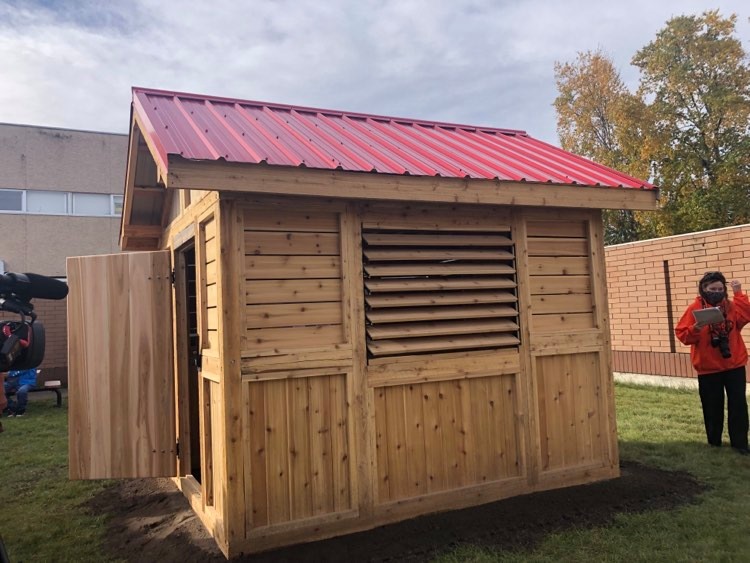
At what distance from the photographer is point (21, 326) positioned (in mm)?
3014

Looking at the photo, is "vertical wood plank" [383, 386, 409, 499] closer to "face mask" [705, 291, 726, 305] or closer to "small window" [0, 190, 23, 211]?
"face mask" [705, 291, 726, 305]

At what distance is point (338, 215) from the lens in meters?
4.13

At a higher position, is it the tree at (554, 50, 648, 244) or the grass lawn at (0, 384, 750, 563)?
the tree at (554, 50, 648, 244)

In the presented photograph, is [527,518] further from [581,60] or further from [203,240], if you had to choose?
[581,60]

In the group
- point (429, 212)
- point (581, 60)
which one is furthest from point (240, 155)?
point (581, 60)

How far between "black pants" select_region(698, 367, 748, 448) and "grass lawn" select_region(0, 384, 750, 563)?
19 cm

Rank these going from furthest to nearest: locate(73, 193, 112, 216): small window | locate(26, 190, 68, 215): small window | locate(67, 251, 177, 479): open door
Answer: locate(73, 193, 112, 216): small window, locate(26, 190, 68, 215): small window, locate(67, 251, 177, 479): open door

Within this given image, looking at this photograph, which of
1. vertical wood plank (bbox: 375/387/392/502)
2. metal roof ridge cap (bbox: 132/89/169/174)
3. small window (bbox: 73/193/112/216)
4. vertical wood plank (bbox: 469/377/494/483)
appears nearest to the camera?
metal roof ridge cap (bbox: 132/89/169/174)

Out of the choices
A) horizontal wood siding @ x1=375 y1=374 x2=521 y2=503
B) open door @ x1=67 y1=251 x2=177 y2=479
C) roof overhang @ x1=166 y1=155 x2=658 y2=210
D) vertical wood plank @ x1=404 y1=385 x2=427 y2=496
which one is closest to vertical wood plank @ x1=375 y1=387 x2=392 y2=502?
horizontal wood siding @ x1=375 y1=374 x2=521 y2=503

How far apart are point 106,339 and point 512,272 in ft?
11.4

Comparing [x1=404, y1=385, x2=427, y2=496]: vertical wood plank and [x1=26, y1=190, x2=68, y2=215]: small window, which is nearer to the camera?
[x1=404, y1=385, x2=427, y2=496]: vertical wood plank

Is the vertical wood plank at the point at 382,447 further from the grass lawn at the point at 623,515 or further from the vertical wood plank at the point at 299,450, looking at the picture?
the grass lawn at the point at 623,515

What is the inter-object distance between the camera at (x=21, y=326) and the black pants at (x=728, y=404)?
6076 millimetres

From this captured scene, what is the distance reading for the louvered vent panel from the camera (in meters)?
4.24
